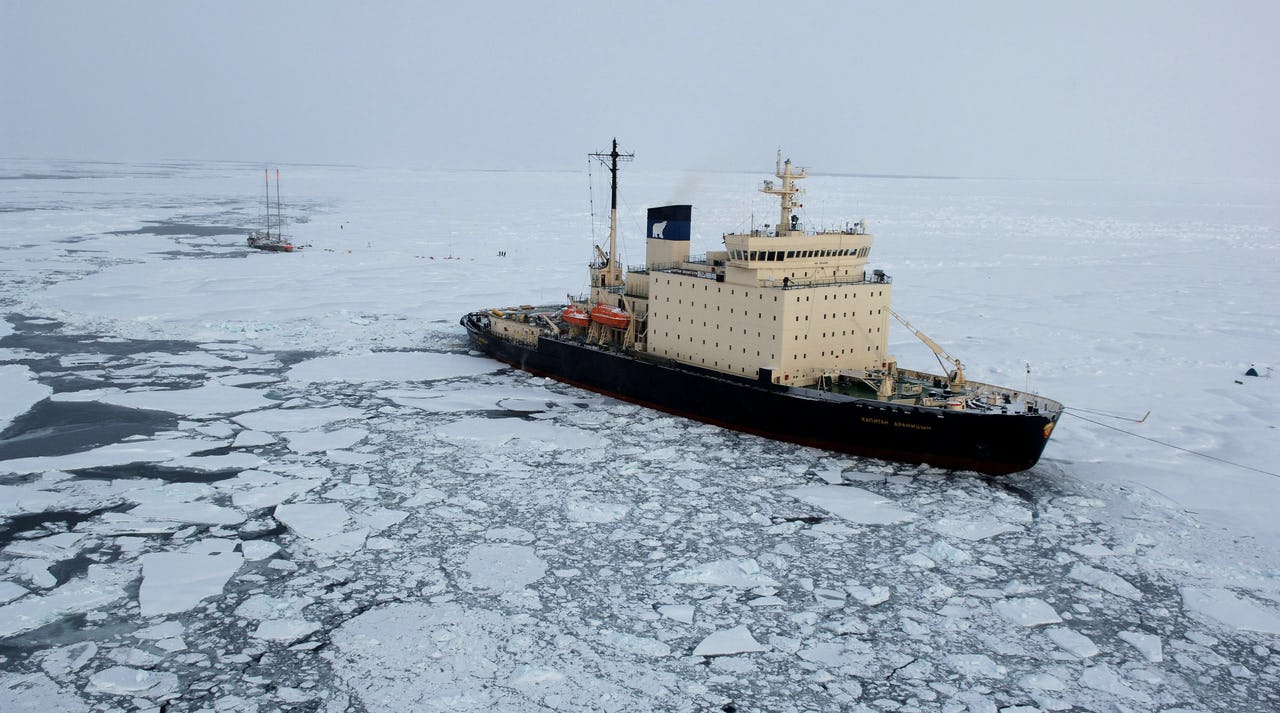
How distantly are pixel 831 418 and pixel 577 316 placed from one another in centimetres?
655

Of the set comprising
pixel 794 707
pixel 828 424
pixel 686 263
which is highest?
pixel 686 263

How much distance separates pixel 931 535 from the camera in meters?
10.0

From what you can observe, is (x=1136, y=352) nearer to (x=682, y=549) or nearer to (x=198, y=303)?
(x=682, y=549)

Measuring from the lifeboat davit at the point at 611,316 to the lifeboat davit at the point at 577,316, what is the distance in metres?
0.45

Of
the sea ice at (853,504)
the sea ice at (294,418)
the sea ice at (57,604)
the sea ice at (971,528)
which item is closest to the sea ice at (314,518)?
the sea ice at (57,604)

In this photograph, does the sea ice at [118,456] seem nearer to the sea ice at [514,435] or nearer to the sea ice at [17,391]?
the sea ice at [17,391]

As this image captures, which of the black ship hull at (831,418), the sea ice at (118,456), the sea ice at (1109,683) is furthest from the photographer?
the black ship hull at (831,418)

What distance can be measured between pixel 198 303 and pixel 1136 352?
23.4 meters

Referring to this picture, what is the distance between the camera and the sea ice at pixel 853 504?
34.6 feet

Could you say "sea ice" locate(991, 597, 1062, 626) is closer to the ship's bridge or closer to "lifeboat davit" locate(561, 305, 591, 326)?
the ship's bridge

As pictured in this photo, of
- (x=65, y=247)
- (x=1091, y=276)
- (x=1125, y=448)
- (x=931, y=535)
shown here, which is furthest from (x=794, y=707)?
(x=65, y=247)

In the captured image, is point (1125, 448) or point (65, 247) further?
point (65, 247)

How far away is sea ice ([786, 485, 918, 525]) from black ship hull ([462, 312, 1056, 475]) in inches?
54.0

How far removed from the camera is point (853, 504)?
432 inches
